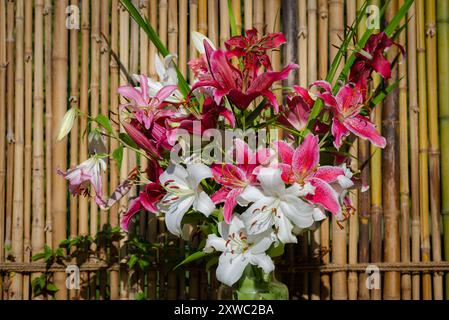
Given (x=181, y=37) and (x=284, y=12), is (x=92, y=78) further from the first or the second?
(x=284, y=12)

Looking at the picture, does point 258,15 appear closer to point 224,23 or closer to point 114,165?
point 224,23

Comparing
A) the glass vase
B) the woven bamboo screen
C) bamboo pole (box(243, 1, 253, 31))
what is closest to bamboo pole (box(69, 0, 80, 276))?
the woven bamboo screen

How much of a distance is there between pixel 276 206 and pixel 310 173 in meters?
0.07

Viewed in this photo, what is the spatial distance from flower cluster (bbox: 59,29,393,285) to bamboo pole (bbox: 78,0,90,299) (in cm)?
34

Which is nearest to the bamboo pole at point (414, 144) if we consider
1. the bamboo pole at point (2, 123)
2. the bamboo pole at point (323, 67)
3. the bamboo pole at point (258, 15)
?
the bamboo pole at point (323, 67)

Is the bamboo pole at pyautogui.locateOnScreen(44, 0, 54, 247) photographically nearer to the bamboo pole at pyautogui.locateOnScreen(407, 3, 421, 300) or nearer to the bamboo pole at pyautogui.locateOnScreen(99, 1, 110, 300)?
the bamboo pole at pyautogui.locateOnScreen(99, 1, 110, 300)

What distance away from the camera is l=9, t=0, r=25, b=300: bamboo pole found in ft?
4.31

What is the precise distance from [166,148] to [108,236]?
1.37 ft

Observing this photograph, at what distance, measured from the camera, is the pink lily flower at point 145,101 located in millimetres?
919

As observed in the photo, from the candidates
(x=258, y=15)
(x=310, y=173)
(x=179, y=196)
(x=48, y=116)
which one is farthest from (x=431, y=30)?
(x=48, y=116)

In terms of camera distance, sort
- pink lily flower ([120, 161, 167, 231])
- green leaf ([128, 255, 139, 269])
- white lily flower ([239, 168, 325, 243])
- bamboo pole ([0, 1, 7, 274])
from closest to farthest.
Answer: white lily flower ([239, 168, 325, 243]) → pink lily flower ([120, 161, 167, 231]) → green leaf ([128, 255, 139, 269]) → bamboo pole ([0, 1, 7, 274])

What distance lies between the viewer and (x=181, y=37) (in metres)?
1.31

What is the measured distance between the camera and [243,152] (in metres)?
0.86
